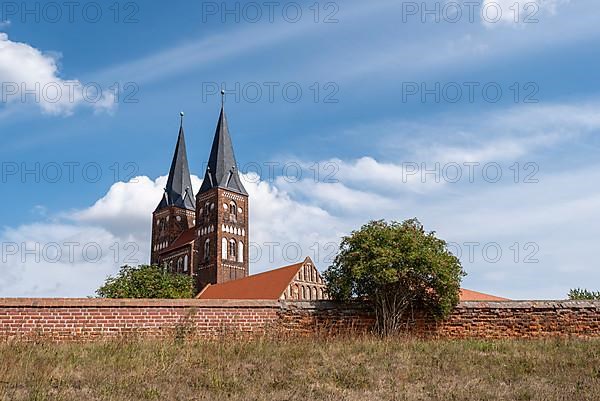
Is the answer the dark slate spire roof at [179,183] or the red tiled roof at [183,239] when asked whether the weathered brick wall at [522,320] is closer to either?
the red tiled roof at [183,239]

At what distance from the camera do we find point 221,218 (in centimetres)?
6444

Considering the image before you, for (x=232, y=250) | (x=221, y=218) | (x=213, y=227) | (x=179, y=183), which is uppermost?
(x=179, y=183)

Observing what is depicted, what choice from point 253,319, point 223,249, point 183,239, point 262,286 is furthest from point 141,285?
point 253,319

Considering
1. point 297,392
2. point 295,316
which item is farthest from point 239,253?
point 297,392

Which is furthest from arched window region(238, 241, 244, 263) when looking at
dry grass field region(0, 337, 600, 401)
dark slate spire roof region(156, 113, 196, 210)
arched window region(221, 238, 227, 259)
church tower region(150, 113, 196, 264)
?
dry grass field region(0, 337, 600, 401)

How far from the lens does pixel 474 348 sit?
473 inches

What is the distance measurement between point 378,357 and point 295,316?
2943 mm

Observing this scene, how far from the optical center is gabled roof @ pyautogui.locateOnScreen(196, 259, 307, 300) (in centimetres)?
4665

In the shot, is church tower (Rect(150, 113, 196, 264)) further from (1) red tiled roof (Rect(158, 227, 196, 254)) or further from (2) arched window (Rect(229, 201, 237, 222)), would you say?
(2) arched window (Rect(229, 201, 237, 222))

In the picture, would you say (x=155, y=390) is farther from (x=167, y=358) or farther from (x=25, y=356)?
(x=25, y=356)

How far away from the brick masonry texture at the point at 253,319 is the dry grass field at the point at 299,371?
937 millimetres

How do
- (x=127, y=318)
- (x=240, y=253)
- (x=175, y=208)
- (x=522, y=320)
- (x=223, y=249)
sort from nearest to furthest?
(x=127, y=318)
(x=522, y=320)
(x=223, y=249)
(x=240, y=253)
(x=175, y=208)

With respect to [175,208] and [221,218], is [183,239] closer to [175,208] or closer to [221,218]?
[175,208]

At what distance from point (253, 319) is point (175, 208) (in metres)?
61.9
